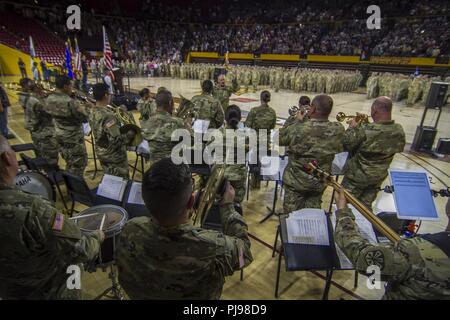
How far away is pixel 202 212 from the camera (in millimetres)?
2051

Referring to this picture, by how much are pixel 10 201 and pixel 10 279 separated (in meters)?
0.56

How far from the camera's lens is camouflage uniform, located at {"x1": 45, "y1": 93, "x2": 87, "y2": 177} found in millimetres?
4410

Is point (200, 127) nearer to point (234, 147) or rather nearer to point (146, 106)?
point (234, 147)

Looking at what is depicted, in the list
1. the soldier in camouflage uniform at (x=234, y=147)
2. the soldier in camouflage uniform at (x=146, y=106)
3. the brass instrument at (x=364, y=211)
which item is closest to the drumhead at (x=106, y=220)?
the soldier in camouflage uniform at (x=234, y=147)

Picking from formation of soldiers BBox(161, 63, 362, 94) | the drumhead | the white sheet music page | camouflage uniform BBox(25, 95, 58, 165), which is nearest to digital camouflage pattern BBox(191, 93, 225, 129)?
camouflage uniform BBox(25, 95, 58, 165)

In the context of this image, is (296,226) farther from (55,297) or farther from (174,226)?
(55,297)

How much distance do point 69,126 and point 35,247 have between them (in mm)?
3597

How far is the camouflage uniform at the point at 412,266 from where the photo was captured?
144cm

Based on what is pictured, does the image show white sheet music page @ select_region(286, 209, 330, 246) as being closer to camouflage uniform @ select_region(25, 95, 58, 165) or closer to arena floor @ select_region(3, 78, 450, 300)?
arena floor @ select_region(3, 78, 450, 300)

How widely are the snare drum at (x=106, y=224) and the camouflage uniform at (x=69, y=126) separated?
8.63ft

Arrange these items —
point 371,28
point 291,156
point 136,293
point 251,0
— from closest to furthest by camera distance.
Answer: point 136,293 → point 291,156 → point 371,28 → point 251,0

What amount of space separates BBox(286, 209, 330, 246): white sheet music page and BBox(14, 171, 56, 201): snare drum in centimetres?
286

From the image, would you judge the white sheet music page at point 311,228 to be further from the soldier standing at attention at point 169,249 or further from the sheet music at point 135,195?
the sheet music at point 135,195

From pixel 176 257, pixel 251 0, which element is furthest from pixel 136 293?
pixel 251 0
